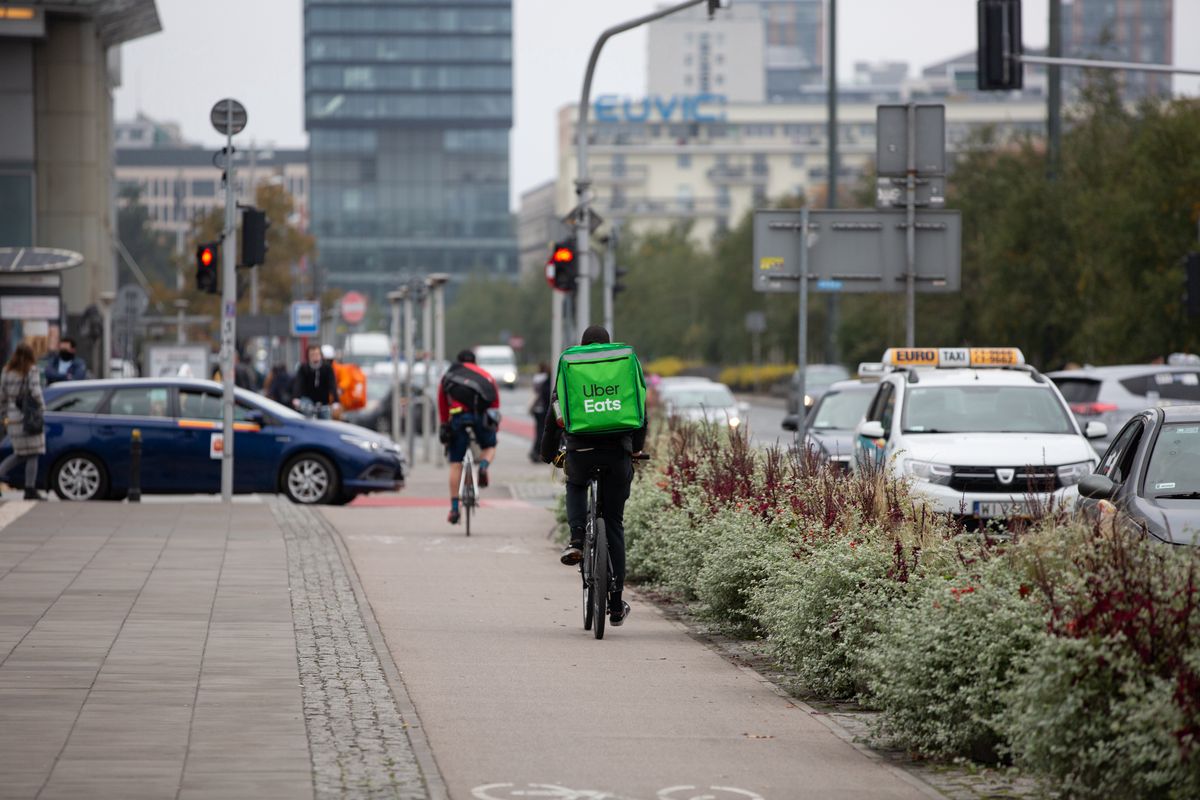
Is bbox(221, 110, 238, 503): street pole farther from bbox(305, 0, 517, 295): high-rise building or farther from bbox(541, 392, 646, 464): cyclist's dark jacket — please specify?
bbox(305, 0, 517, 295): high-rise building

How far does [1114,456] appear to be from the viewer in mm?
12312

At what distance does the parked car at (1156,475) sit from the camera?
10789mm

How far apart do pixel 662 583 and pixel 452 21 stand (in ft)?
562

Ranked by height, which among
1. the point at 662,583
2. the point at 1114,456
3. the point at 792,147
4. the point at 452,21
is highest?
the point at 452,21

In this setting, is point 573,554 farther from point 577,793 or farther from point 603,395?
point 577,793

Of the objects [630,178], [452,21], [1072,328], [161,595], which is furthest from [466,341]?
[161,595]

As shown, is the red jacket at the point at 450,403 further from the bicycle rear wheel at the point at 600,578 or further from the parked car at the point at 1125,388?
the parked car at the point at 1125,388

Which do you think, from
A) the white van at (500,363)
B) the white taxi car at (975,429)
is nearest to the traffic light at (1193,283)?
the white taxi car at (975,429)

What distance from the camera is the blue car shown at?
23.0 m

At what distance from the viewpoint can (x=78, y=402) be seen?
23172 millimetres

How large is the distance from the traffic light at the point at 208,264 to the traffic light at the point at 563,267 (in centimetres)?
365

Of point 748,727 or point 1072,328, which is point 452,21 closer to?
point 1072,328

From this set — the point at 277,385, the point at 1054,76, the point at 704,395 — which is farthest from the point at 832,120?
the point at 277,385

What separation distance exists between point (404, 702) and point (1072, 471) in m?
9.25
